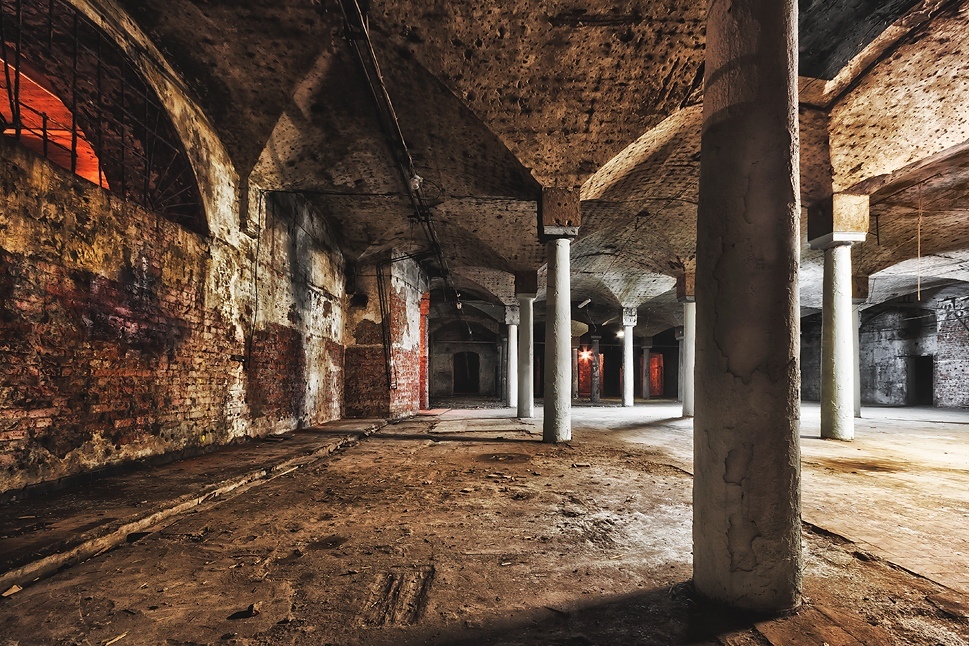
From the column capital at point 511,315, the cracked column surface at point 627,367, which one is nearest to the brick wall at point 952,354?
the cracked column surface at point 627,367

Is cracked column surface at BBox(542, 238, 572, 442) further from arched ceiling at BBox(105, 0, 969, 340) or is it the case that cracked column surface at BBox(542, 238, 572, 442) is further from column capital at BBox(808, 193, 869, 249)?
column capital at BBox(808, 193, 869, 249)

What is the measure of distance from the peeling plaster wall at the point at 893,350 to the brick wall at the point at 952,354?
428 mm

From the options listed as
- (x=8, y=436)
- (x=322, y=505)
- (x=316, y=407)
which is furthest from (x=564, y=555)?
(x=316, y=407)

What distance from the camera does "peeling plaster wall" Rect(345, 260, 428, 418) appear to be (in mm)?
10008

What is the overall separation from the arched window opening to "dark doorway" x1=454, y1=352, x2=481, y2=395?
70.6ft

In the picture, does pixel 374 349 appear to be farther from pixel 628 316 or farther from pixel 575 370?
pixel 575 370

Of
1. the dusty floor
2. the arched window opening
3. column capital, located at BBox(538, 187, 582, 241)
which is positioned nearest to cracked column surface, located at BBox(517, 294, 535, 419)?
column capital, located at BBox(538, 187, 582, 241)

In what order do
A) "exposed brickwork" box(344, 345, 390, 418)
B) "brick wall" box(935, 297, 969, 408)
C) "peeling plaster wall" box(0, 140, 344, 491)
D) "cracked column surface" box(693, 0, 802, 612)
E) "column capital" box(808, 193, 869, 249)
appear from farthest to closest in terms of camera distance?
"brick wall" box(935, 297, 969, 408), "exposed brickwork" box(344, 345, 390, 418), "column capital" box(808, 193, 869, 249), "peeling plaster wall" box(0, 140, 344, 491), "cracked column surface" box(693, 0, 802, 612)

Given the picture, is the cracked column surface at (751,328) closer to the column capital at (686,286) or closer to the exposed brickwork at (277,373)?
the exposed brickwork at (277,373)

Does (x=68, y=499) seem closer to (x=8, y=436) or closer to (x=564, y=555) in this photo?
(x=8, y=436)

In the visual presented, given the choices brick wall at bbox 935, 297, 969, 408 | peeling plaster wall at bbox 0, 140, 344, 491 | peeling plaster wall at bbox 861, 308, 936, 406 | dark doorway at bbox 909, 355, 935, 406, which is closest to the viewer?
peeling plaster wall at bbox 0, 140, 344, 491

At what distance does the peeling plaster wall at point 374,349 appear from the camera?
10.0 metres

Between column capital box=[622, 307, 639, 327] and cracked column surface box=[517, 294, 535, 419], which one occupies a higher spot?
column capital box=[622, 307, 639, 327]

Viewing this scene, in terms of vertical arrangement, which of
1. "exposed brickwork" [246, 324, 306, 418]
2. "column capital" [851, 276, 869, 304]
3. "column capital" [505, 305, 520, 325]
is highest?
"column capital" [851, 276, 869, 304]
